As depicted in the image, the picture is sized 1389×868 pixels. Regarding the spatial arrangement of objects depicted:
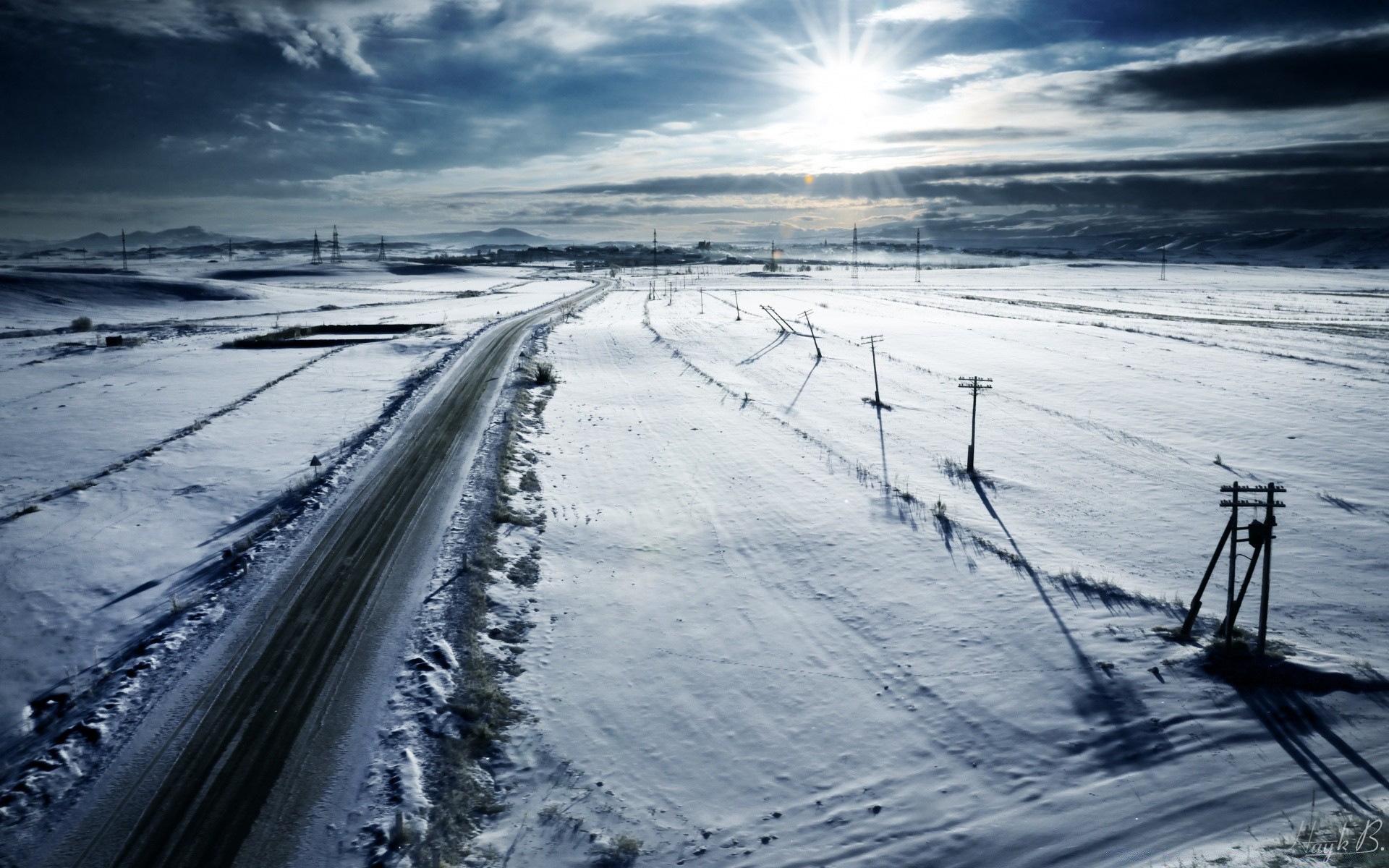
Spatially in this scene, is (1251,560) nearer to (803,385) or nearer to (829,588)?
(829,588)

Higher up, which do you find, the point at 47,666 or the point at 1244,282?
the point at 1244,282

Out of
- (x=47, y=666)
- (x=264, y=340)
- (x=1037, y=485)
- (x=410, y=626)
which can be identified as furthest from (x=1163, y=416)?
(x=264, y=340)

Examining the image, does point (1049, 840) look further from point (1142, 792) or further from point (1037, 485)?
point (1037, 485)

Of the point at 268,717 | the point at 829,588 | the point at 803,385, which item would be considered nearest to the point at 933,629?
the point at 829,588

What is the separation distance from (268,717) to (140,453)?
691 inches

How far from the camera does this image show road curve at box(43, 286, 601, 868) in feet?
27.3

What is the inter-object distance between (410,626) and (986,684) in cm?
1019

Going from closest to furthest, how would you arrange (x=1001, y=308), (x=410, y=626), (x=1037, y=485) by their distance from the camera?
(x=410, y=626) < (x=1037, y=485) < (x=1001, y=308)

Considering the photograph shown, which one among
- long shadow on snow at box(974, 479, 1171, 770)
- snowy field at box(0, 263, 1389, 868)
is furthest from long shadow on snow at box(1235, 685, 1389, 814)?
long shadow on snow at box(974, 479, 1171, 770)

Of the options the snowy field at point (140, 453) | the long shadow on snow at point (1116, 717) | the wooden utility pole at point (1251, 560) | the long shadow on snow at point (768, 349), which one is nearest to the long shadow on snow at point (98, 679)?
the snowy field at point (140, 453)

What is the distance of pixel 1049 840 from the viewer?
8547 mm

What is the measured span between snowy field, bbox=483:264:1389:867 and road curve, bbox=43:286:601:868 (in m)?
2.80

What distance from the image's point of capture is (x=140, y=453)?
22.8 m

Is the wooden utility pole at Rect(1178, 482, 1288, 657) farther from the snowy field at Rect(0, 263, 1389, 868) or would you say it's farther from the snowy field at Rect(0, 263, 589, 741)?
the snowy field at Rect(0, 263, 589, 741)
